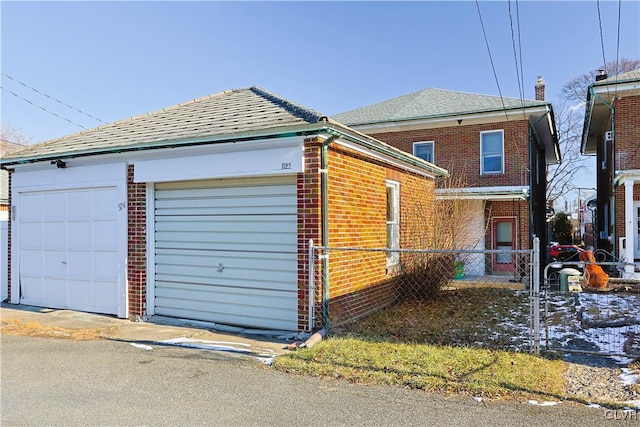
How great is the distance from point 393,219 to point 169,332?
16.5ft

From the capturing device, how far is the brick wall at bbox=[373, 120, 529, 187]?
16094 millimetres

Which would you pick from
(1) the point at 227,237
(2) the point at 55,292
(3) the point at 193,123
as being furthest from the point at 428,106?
(2) the point at 55,292

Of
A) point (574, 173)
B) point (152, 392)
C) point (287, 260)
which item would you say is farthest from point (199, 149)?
point (574, 173)

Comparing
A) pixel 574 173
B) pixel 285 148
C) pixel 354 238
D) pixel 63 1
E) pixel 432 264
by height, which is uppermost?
pixel 63 1

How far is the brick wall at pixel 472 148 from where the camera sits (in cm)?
1609

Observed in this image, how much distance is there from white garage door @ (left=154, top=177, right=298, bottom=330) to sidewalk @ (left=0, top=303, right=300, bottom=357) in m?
0.25

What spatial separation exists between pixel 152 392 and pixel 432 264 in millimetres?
6595

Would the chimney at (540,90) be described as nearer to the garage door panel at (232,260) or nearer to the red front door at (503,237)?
the red front door at (503,237)

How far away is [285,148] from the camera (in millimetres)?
6629

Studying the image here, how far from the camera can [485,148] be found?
55.0ft

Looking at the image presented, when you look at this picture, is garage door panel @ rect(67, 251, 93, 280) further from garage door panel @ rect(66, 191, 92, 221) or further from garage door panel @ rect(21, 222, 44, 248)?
garage door panel @ rect(21, 222, 44, 248)

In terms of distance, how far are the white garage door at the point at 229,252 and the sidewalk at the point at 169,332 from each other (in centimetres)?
25

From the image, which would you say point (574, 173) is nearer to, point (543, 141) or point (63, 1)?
point (543, 141)

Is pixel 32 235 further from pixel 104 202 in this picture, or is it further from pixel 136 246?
pixel 136 246
